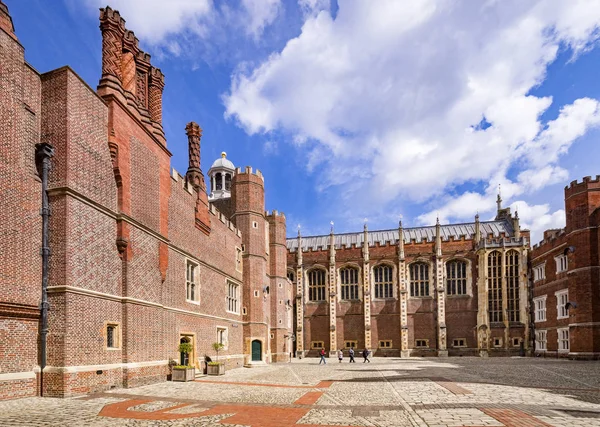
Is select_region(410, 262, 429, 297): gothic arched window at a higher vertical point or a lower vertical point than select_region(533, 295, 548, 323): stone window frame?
higher

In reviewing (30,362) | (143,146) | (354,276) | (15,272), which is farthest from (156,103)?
(354,276)

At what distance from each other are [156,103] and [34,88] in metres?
6.84

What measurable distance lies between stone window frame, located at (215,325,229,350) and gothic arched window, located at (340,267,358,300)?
80.4 feet

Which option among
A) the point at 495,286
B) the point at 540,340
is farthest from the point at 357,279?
the point at 540,340

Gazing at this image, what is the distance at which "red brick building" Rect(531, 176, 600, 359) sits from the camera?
33.6 metres

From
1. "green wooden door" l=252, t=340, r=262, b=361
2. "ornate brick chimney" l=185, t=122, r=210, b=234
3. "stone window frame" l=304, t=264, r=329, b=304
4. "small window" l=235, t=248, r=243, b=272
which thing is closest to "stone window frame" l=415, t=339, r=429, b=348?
"stone window frame" l=304, t=264, r=329, b=304

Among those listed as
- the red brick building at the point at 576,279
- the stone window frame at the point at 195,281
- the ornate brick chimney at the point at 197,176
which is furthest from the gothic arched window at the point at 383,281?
the stone window frame at the point at 195,281

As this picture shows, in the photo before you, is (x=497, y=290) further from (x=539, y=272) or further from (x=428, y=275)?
(x=428, y=275)

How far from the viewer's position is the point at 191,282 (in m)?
24.2

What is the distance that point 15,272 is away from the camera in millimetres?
12969

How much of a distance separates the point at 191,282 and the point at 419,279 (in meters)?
31.9

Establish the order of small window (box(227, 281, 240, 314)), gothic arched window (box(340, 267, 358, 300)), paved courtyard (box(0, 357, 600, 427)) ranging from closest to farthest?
paved courtyard (box(0, 357, 600, 427)) → small window (box(227, 281, 240, 314)) → gothic arched window (box(340, 267, 358, 300))

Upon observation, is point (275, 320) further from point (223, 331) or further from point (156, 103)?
point (156, 103)

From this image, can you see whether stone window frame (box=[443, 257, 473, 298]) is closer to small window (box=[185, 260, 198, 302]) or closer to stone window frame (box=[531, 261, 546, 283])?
stone window frame (box=[531, 261, 546, 283])
